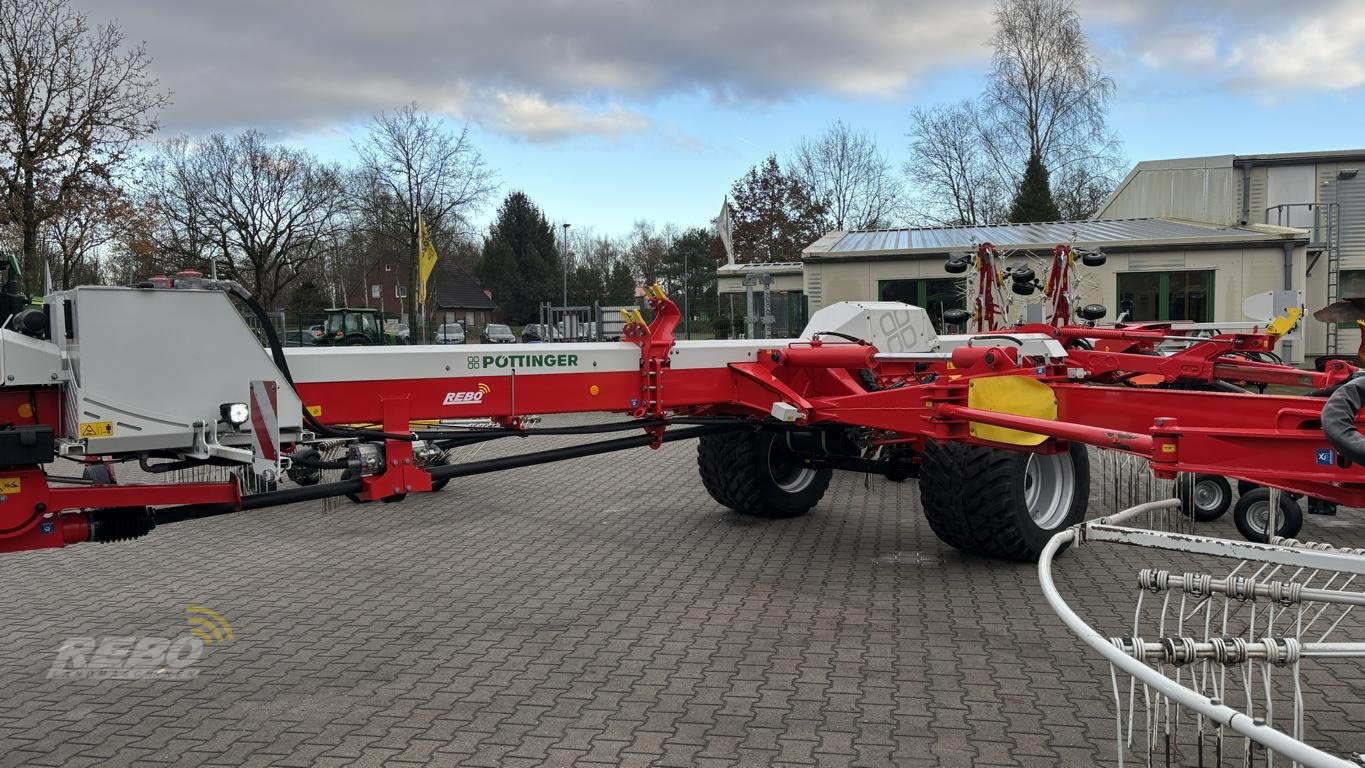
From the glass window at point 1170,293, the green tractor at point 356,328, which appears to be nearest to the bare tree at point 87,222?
the green tractor at point 356,328

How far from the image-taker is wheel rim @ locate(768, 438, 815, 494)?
8.71 meters

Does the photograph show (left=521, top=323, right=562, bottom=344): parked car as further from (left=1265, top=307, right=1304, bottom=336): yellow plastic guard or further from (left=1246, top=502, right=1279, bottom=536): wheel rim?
(left=1246, top=502, right=1279, bottom=536): wheel rim

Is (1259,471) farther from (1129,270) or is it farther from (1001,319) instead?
(1129,270)

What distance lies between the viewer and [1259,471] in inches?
147

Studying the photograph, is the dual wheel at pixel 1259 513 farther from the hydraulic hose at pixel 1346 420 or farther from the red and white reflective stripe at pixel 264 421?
the red and white reflective stripe at pixel 264 421

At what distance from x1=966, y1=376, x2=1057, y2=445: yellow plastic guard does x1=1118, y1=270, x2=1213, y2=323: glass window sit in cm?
2464

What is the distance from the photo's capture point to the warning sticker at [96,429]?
3918 millimetres

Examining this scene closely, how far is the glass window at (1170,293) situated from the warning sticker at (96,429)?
Result: 28139 millimetres

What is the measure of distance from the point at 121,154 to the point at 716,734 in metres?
23.2

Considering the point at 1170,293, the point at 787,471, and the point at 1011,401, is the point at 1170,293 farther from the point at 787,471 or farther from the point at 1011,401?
the point at 1011,401

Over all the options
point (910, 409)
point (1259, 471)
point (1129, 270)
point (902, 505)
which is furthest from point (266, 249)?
point (1259, 471)

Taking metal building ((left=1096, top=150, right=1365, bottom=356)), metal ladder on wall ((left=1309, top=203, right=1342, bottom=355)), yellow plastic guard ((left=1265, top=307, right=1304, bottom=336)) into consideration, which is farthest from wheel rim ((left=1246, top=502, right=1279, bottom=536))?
metal building ((left=1096, top=150, right=1365, bottom=356))

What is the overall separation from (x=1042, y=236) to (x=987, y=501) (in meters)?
26.3

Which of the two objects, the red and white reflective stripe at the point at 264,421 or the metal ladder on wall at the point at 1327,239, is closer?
the red and white reflective stripe at the point at 264,421
